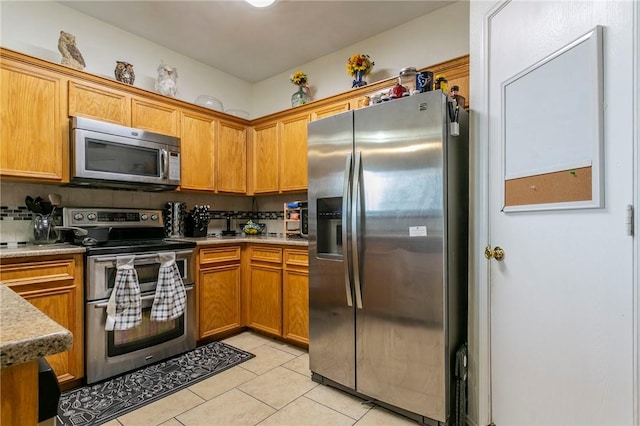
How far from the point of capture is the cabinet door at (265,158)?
135 inches

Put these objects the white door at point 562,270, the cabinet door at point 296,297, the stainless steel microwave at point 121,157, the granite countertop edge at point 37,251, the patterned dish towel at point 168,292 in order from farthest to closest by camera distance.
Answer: the cabinet door at point 296,297, the patterned dish towel at point 168,292, the stainless steel microwave at point 121,157, the granite countertop edge at point 37,251, the white door at point 562,270

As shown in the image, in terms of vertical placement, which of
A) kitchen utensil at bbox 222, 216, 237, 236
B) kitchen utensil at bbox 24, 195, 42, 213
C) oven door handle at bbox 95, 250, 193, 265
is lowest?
oven door handle at bbox 95, 250, 193, 265

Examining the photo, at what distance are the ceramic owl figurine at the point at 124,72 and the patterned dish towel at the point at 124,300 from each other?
1.55m

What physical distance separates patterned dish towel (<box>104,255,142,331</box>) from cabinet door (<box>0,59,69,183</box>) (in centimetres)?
81

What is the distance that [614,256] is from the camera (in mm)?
1067

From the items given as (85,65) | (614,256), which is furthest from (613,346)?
(85,65)

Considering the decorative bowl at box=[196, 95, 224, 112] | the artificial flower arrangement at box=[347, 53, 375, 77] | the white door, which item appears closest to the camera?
the white door

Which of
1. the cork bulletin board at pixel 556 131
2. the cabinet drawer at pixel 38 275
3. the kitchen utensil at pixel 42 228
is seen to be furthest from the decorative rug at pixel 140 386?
the cork bulletin board at pixel 556 131

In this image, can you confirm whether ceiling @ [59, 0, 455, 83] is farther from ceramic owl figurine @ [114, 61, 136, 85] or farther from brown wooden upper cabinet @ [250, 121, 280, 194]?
brown wooden upper cabinet @ [250, 121, 280, 194]

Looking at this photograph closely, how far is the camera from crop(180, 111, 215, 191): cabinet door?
121 inches

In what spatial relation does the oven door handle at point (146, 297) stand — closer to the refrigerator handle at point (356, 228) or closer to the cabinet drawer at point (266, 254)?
the cabinet drawer at point (266, 254)

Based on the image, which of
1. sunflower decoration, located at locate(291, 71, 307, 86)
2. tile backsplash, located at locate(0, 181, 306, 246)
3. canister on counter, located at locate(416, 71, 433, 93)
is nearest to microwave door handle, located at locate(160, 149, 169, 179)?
tile backsplash, located at locate(0, 181, 306, 246)

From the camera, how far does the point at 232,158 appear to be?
3.50m

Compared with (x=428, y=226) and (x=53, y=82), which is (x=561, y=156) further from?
(x=53, y=82)
